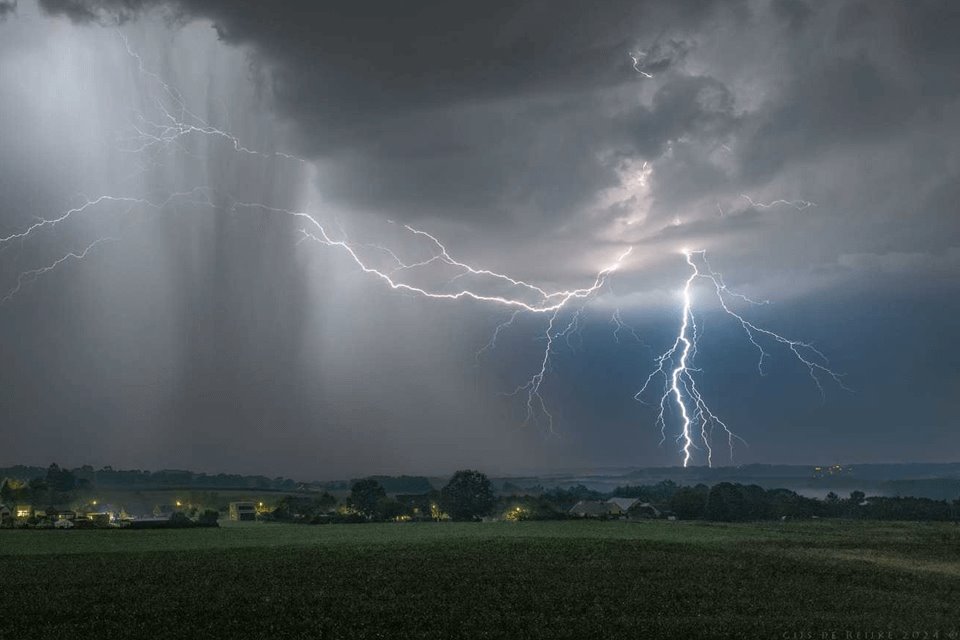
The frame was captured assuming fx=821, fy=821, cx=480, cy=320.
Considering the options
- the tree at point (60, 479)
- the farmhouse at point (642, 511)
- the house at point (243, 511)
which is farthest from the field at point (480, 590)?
the tree at point (60, 479)

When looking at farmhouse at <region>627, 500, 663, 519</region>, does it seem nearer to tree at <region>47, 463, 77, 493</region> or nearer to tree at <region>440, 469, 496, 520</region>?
tree at <region>440, 469, 496, 520</region>

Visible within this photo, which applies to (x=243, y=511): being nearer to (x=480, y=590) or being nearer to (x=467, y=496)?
(x=467, y=496)

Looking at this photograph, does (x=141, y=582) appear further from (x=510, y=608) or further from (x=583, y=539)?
(x=583, y=539)

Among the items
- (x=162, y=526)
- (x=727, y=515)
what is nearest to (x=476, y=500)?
(x=727, y=515)

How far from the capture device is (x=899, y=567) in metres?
30.5

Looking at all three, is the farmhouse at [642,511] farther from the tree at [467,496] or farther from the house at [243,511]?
the house at [243,511]

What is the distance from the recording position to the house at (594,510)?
82438 millimetres

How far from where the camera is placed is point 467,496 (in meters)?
86.9

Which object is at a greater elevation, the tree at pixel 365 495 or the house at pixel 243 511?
the tree at pixel 365 495

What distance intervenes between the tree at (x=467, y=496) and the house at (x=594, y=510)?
30.2 ft

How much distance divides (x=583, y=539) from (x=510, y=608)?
2187cm

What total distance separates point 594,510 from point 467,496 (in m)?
13.4

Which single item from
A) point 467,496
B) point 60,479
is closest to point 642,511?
point 467,496

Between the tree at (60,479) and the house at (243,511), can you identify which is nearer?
the house at (243,511)
